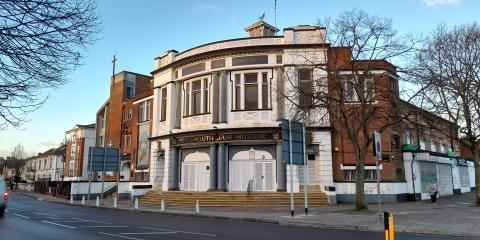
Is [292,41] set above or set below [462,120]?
above

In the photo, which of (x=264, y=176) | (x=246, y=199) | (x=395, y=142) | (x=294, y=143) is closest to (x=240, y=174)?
(x=264, y=176)

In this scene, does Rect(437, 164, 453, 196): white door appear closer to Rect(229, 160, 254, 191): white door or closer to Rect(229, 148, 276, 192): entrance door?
Rect(229, 148, 276, 192): entrance door

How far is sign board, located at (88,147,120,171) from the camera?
31891 mm

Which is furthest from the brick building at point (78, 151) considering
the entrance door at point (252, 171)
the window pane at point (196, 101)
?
the entrance door at point (252, 171)

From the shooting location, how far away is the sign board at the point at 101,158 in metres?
31.9

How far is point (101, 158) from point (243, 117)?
12431 mm

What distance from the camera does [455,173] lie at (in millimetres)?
43344

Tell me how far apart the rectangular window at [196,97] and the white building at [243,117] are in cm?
9

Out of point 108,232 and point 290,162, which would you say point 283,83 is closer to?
point 290,162

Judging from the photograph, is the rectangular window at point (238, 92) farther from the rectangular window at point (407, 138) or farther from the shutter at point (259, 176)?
the rectangular window at point (407, 138)

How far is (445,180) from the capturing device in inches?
1540

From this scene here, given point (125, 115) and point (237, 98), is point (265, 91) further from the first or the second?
point (125, 115)

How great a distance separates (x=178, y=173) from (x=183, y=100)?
6.31 metres

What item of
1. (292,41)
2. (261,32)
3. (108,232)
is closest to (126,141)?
(261,32)
